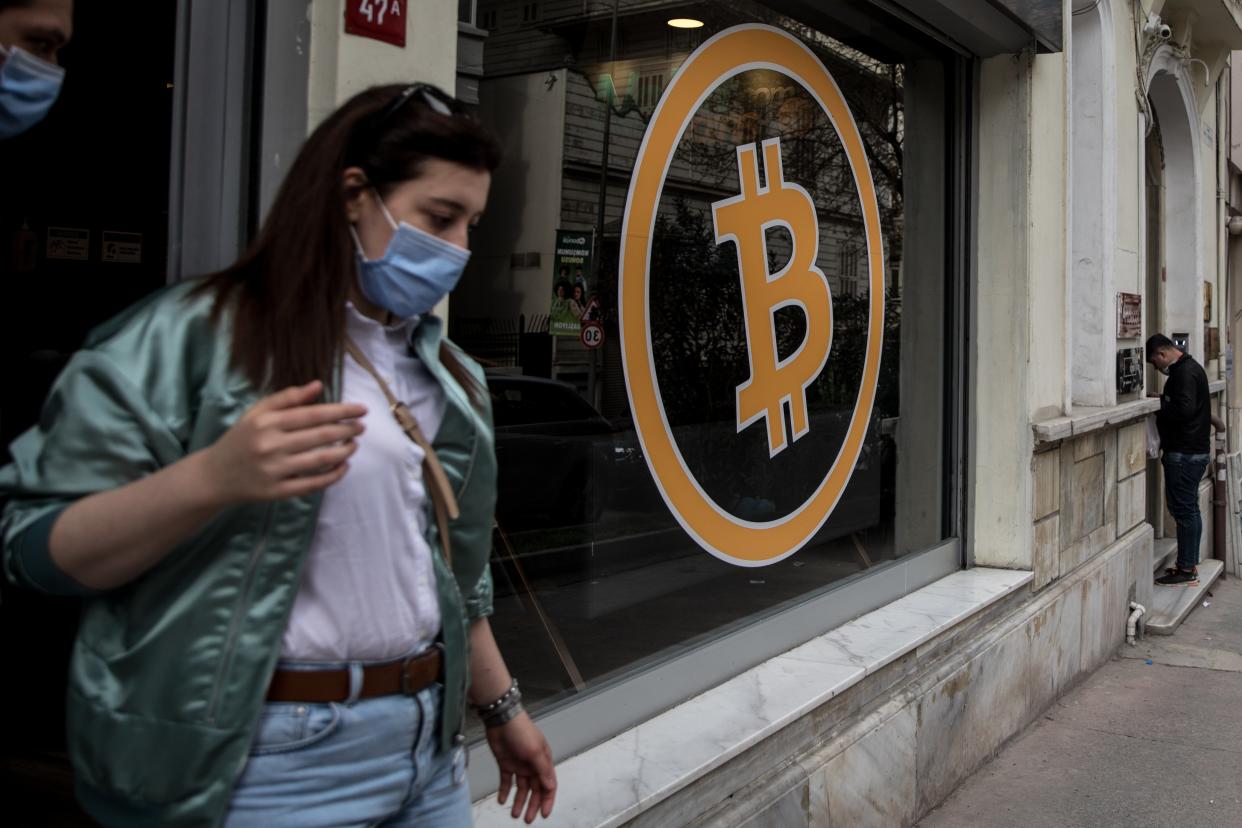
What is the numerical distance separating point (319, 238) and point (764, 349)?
2.94 metres

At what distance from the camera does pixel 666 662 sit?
358cm

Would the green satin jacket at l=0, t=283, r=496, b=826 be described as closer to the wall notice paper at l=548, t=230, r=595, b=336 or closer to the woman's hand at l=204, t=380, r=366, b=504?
the woman's hand at l=204, t=380, r=366, b=504

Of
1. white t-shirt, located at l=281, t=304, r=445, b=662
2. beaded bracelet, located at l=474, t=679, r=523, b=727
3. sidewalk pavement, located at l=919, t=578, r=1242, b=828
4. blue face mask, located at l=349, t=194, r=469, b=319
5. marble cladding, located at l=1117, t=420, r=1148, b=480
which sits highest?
blue face mask, located at l=349, t=194, r=469, b=319

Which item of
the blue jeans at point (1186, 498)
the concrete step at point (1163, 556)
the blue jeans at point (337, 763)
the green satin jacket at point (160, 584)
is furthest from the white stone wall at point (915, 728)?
the concrete step at point (1163, 556)

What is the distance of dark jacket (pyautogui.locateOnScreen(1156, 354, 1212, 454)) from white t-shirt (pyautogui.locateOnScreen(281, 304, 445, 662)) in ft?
27.8

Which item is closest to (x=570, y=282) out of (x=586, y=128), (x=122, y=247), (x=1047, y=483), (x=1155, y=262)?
(x=586, y=128)

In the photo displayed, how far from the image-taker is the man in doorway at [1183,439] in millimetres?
8781

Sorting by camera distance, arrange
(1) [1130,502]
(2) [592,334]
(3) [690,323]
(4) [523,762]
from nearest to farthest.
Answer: (4) [523,762], (2) [592,334], (3) [690,323], (1) [1130,502]

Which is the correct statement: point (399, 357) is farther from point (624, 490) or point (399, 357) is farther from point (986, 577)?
point (986, 577)

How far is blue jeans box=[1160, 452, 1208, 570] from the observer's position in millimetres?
8844

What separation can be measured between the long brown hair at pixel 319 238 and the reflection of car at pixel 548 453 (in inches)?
62.8

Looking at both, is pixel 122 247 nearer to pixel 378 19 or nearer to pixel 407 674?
pixel 378 19

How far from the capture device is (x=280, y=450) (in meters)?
1.19

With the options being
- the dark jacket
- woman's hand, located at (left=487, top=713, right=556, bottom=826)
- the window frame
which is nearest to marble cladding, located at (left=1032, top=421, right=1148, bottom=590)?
the window frame
